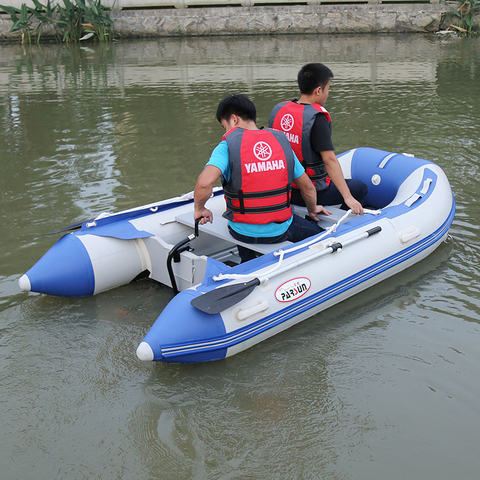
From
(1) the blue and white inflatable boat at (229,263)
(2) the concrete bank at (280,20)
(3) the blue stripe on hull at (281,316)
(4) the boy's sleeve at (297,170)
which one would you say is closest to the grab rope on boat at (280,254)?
(1) the blue and white inflatable boat at (229,263)

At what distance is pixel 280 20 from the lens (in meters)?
14.4

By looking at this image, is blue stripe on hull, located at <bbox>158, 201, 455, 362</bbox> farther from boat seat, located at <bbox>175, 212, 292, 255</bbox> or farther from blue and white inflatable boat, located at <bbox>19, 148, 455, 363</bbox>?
boat seat, located at <bbox>175, 212, 292, 255</bbox>

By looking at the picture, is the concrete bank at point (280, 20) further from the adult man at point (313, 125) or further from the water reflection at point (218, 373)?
the adult man at point (313, 125)

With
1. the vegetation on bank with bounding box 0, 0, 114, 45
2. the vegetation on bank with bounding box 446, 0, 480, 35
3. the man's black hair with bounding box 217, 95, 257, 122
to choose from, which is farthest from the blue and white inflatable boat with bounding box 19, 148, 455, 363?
the vegetation on bank with bounding box 446, 0, 480, 35

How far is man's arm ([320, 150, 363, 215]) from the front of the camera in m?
3.42

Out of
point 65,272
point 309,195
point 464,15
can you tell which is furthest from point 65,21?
point 309,195

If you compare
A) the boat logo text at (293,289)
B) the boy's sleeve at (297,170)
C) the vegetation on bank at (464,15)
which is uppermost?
the vegetation on bank at (464,15)

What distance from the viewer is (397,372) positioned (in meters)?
2.75

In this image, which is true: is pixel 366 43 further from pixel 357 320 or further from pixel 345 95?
pixel 357 320

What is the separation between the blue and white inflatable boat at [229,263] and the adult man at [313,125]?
0.91 feet

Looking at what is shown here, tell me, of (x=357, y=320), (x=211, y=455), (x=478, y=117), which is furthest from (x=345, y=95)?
(x=211, y=455)

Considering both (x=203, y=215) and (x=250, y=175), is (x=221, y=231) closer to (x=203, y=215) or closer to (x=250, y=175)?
(x=203, y=215)

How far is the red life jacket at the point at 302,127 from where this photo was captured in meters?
3.39

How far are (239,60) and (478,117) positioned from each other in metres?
5.62
